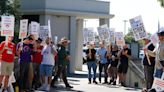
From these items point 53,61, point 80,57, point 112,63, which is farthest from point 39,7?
point 53,61

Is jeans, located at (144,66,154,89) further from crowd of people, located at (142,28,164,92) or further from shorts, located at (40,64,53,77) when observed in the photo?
shorts, located at (40,64,53,77)

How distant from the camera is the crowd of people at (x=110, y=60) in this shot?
1966 centimetres

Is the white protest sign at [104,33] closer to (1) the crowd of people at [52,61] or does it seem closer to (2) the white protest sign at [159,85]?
(1) the crowd of people at [52,61]

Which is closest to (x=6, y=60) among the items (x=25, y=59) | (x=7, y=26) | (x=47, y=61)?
(x=7, y=26)

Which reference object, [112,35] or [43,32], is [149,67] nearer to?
[43,32]

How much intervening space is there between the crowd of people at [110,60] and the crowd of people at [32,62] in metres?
2.16

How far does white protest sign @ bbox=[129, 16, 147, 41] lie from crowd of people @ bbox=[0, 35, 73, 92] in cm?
342

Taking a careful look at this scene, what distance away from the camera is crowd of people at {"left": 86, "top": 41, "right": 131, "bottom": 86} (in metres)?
19.7

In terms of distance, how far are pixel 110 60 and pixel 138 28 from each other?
267 inches

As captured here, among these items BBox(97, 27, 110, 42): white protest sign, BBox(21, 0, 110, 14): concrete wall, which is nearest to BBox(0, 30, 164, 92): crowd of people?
BBox(97, 27, 110, 42): white protest sign

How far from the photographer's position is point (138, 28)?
1372cm

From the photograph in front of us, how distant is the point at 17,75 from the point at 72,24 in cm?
1344

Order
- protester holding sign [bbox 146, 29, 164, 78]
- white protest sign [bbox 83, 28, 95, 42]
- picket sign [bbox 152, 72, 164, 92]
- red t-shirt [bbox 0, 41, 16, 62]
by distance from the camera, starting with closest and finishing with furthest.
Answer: picket sign [bbox 152, 72, 164, 92] < protester holding sign [bbox 146, 29, 164, 78] < red t-shirt [bbox 0, 41, 16, 62] < white protest sign [bbox 83, 28, 95, 42]

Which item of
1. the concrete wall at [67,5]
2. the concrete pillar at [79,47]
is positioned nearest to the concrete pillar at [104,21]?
the concrete wall at [67,5]
